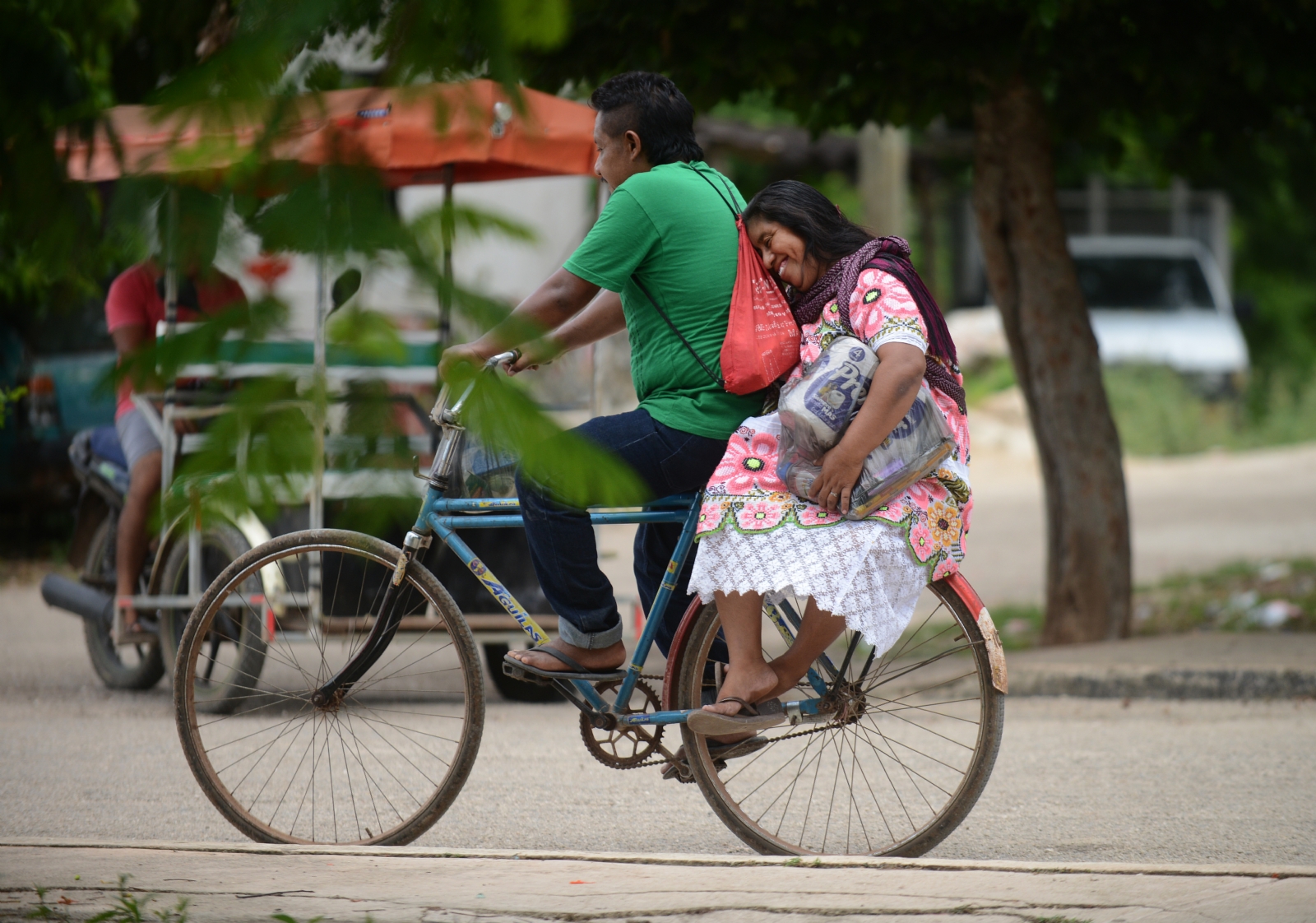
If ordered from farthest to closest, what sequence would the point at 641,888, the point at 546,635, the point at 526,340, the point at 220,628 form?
the point at 220,628 < the point at 546,635 < the point at 641,888 < the point at 526,340

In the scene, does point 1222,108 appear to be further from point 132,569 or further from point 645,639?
point 132,569

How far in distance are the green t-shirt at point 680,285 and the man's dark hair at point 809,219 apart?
0.12m

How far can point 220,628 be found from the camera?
4836 millimetres

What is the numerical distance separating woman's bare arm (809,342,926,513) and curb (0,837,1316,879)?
83 cm

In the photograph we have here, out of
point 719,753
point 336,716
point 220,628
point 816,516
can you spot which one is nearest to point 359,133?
point 816,516

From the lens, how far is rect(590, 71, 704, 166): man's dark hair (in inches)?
143

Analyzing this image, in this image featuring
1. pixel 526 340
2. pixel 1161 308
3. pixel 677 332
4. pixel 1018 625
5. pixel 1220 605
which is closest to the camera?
pixel 526 340

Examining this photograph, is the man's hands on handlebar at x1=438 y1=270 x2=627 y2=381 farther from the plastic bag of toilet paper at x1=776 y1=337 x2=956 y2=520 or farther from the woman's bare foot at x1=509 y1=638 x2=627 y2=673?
the woman's bare foot at x1=509 y1=638 x2=627 y2=673

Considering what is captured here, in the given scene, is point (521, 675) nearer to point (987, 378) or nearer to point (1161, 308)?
point (1161, 308)

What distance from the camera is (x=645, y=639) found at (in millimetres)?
3734

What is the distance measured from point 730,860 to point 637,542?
36.3 inches

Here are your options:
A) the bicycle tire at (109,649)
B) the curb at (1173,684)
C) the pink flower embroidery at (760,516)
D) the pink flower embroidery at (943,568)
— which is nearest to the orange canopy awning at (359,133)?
the pink flower embroidery at (760,516)

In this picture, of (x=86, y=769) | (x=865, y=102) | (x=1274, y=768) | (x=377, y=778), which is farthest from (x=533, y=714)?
(x=865, y=102)

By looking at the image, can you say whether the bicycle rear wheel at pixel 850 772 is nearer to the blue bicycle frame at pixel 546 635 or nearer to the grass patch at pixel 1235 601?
the blue bicycle frame at pixel 546 635
